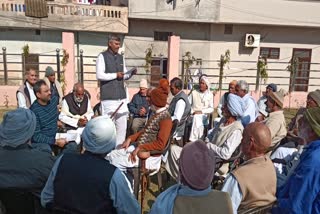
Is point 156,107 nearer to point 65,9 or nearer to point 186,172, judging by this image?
point 186,172

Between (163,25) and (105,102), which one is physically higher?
(163,25)

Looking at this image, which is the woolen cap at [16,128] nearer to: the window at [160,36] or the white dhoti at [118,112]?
the white dhoti at [118,112]

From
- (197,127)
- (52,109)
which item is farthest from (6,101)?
(52,109)

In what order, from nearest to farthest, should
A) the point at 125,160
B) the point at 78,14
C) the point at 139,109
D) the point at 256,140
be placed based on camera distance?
the point at 256,140, the point at 125,160, the point at 139,109, the point at 78,14

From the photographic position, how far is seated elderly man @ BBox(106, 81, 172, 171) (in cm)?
370

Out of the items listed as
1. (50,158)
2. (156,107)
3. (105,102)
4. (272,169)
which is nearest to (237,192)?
(272,169)

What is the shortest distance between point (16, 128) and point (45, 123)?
1645mm

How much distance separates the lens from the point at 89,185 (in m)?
2.03

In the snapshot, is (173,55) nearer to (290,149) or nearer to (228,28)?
(228,28)

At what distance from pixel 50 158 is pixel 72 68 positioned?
8.19m

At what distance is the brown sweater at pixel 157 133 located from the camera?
376 centimetres

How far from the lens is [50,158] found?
93.7 inches

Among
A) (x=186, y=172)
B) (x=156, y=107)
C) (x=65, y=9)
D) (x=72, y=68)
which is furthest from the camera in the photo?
(x=65, y=9)

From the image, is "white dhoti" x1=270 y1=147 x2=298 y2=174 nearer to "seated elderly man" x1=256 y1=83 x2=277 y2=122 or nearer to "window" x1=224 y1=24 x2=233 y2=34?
"seated elderly man" x1=256 y1=83 x2=277 y2=122
